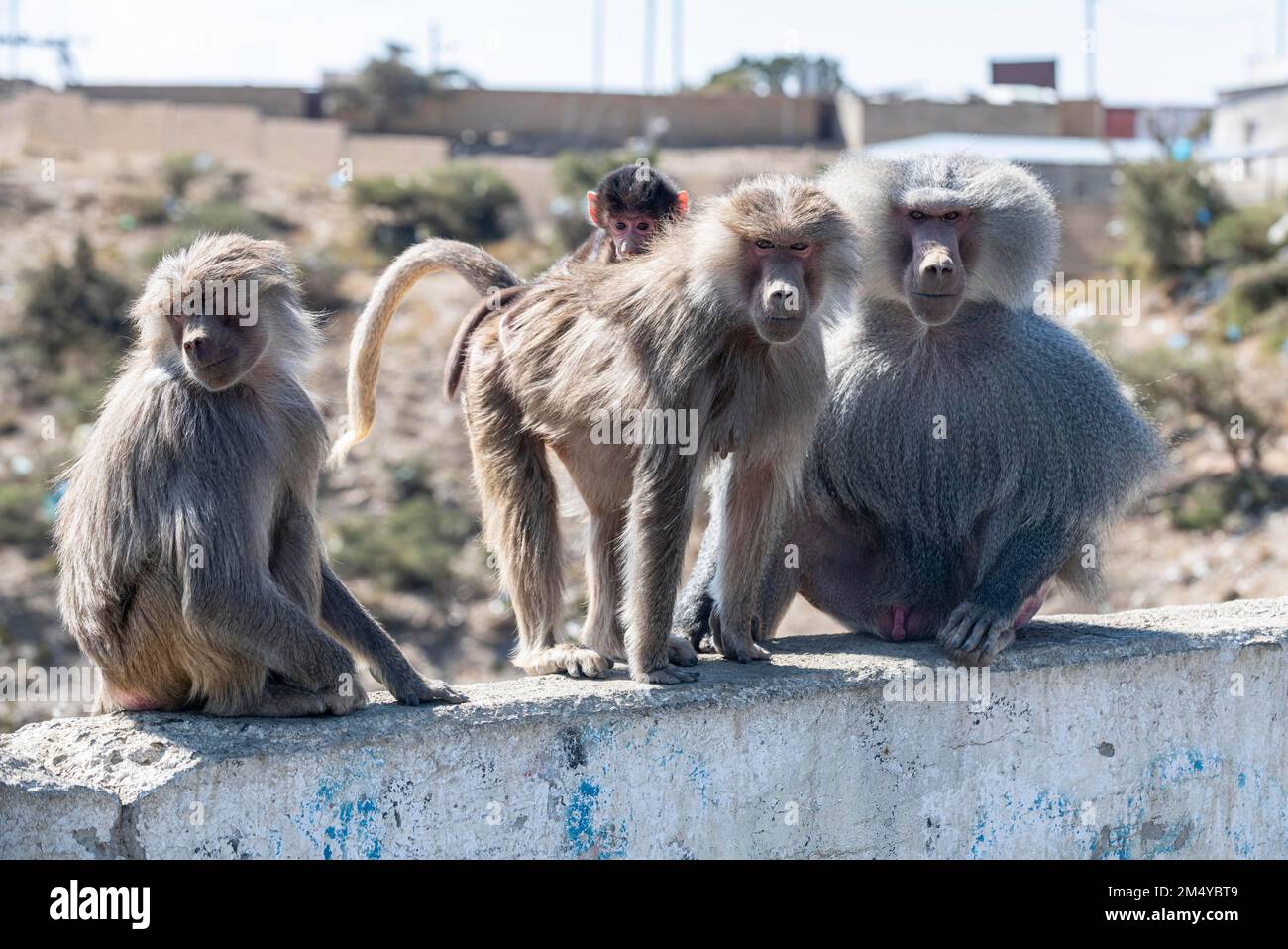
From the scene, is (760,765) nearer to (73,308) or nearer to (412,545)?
(412,545)

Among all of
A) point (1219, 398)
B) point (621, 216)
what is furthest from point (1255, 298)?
point (621, 216)

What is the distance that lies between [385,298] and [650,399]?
3.39ft

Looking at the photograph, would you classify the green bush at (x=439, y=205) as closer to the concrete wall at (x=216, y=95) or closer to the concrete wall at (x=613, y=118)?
the concrete wall at (x=613, y=118)

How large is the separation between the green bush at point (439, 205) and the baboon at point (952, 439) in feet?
71.9

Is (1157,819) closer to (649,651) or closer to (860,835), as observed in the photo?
(860,835)

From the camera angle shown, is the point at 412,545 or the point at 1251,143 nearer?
the point at 412,545

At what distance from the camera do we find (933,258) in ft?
13.7

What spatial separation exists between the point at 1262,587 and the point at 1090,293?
7736 millimetres

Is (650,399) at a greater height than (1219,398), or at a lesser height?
greater

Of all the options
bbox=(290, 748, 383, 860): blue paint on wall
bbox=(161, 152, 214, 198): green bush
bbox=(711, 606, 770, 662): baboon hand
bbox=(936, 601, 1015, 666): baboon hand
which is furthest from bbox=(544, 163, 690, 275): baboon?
bbox=(161, 152, 214, 198): green bush
